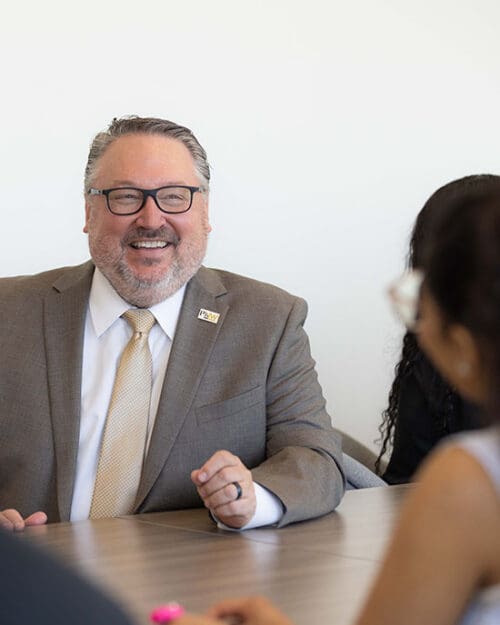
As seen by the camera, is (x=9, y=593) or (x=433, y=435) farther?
(x=433, y=435)

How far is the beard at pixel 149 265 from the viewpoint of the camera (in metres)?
3.12

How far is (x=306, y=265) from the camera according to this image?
475 cm

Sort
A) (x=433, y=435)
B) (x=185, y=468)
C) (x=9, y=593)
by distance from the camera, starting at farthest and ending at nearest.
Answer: (x=433, y=435), (x=185, y=468), (x=9, y=593)

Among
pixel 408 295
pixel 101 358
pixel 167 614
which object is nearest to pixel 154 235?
pixel 101 358

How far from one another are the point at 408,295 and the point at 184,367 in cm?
177

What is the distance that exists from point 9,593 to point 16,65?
337 centimetres

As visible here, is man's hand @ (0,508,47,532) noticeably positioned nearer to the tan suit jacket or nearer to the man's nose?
the tan suit jacket

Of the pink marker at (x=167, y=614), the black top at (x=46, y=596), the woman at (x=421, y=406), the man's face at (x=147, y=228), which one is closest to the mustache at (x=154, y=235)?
the man's face at (x=147, y=228)

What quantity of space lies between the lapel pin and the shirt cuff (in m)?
0.64

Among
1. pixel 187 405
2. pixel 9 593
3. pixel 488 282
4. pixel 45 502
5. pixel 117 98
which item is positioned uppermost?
pixel 117 98

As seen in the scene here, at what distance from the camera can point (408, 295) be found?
1230mm

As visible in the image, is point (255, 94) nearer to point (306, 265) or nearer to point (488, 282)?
point (306, 265)

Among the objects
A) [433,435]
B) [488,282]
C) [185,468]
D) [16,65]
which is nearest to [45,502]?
[185,468]

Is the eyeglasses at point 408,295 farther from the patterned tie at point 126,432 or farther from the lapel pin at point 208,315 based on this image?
the lapel pin at point 208,315
